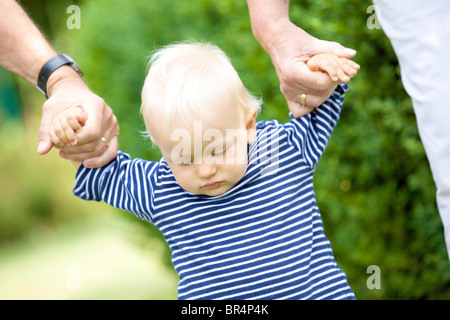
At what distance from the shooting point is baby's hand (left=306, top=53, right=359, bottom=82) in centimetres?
182

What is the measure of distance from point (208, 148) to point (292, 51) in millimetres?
493

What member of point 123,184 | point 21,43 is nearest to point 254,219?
point 123,184

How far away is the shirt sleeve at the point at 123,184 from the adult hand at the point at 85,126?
36mm

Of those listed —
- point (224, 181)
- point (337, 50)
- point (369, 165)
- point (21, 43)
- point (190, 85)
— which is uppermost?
point (21, 43)

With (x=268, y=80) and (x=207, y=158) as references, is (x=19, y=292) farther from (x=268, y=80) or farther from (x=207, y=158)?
(x=207, y=158)

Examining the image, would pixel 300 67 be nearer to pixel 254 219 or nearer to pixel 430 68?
pixel 430 68

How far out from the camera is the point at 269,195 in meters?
1.99

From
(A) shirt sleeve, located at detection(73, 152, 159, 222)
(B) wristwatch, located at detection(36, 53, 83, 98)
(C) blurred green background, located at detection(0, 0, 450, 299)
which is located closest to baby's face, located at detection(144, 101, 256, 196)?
(A) shirt sleeve, located at detection(73, 152, 159, 222)

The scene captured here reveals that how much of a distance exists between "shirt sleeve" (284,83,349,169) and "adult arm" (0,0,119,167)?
583 millimetres

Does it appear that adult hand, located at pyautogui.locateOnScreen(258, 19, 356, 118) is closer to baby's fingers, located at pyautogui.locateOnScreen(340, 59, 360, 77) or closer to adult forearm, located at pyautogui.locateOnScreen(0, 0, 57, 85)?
baby's fingers, located at pyautogui.locateOnScreen(340, 59, 360, 77)

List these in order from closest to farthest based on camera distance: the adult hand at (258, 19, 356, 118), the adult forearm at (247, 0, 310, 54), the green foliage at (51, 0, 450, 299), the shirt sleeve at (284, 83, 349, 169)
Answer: the adult hand at (258, 19, 356, 118) < the shirt sleeve at (284, 83, 349, 169) < the adult forearm at (247, 0, 310, 54) < the green foliage at (51, 0, 450, 299)

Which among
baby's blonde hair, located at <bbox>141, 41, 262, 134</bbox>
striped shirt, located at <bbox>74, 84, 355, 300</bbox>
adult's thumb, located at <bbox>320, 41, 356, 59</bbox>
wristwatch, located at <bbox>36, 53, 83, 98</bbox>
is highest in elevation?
wristwatch, located at <bbox>36, 53, 83, 98</bbox>

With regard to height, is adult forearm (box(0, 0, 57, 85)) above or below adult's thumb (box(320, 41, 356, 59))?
above

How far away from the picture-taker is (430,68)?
6.08 ft
